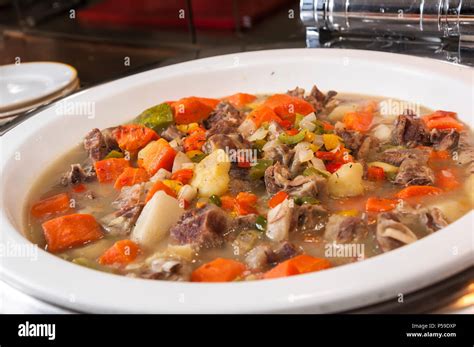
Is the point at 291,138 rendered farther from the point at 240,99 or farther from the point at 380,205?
the point at 240,99

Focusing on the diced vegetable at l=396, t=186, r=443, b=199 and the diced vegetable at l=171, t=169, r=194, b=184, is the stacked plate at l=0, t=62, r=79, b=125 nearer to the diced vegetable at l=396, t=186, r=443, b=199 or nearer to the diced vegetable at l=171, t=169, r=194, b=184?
the diced vegetable at l=171, t=169, r=194, b=184

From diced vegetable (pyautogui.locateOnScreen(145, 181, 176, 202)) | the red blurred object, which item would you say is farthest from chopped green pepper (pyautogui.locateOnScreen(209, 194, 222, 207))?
the red blurred object

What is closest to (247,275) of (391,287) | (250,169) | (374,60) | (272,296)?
(272,296)

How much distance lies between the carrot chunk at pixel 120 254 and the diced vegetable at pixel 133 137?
0.80 meters

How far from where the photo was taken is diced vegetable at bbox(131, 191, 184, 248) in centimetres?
222

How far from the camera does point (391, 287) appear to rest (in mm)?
1585

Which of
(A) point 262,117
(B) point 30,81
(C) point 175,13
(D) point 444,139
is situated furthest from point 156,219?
(C) point 175,13

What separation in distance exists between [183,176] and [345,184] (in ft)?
2.08

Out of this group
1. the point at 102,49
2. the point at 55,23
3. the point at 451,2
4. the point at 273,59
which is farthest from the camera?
the point at 55,23

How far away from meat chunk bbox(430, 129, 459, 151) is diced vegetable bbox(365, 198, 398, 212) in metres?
0.47

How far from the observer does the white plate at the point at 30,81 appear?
329cm

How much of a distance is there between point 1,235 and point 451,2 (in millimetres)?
2188

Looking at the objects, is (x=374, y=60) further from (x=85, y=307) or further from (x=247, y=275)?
(x=85, y=307)

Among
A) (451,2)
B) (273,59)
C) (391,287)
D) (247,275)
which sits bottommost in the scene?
(247,275)
